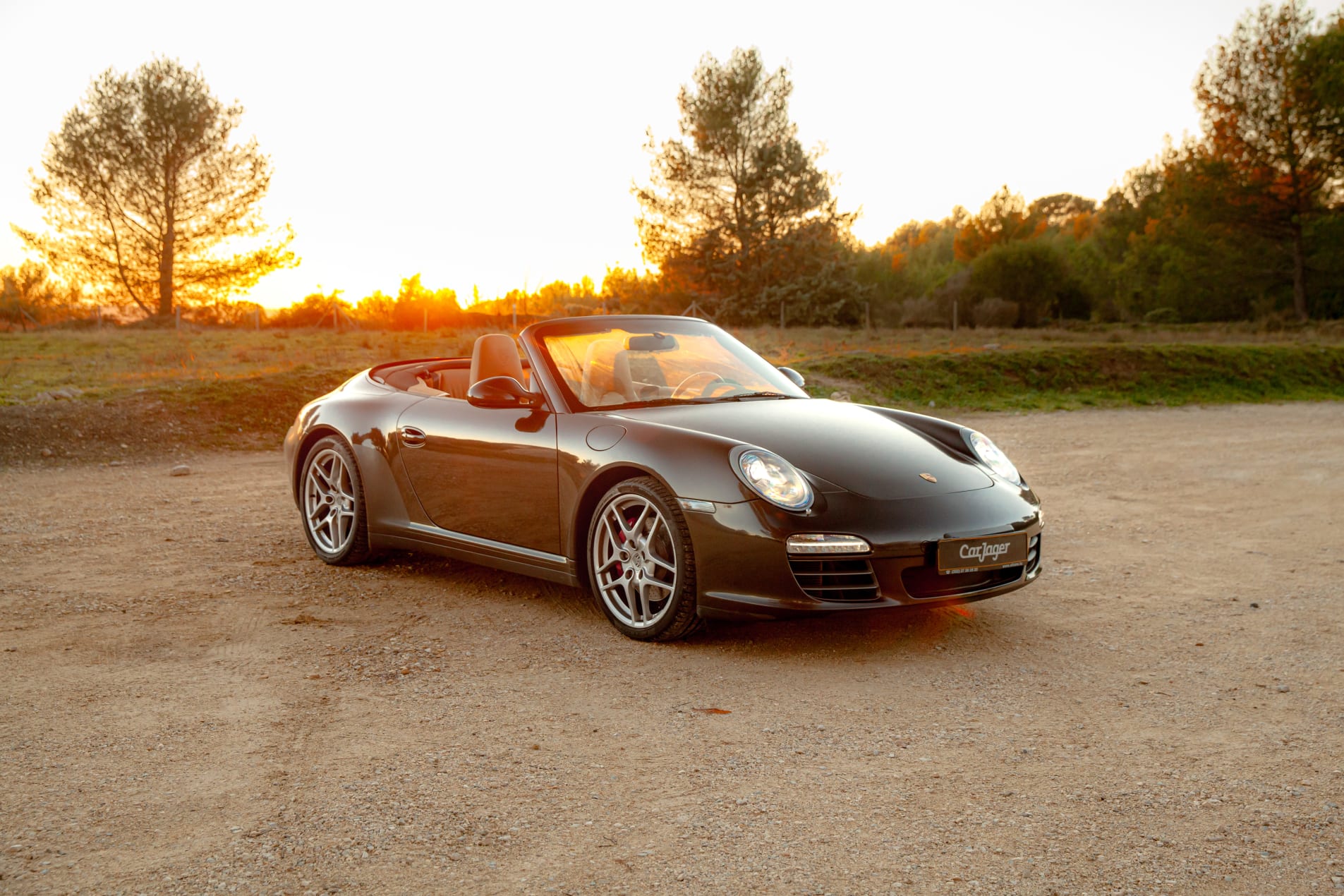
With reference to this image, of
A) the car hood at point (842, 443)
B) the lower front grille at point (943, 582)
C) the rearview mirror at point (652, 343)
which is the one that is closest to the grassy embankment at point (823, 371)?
the rearview mirror at point (652, 343)

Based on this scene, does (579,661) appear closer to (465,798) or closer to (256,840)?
(465,798)

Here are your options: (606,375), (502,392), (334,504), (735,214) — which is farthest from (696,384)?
Answer: (735,214)

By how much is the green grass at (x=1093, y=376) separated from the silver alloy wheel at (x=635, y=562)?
13.0 metres

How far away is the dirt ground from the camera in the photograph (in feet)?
8.73

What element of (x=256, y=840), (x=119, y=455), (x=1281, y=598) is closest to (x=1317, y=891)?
(x=256, y=840)

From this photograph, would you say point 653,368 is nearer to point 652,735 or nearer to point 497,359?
point 497,359

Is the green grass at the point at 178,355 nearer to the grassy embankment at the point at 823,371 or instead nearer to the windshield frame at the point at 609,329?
the grassy embankment at the point at 823,371

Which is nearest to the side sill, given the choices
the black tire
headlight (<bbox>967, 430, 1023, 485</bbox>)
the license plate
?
the black tire

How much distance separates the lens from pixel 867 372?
18516 millimetres

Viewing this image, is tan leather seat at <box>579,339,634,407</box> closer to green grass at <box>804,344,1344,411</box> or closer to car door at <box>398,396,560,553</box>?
car door at <box>398,396,560,553</box>

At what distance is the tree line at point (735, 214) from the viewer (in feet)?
126

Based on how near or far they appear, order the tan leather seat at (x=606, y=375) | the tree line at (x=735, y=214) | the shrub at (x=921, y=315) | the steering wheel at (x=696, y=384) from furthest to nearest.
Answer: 1. the shrub at (x=921, y=315)
2. the tree line at (x=735, y=214)
3. the steering wheel at (x=696, y=384)
4. the tan leather seat at (x=606, y=375)

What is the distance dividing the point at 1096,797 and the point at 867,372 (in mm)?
15780

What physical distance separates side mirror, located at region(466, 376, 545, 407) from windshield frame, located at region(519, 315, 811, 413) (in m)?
0.10
